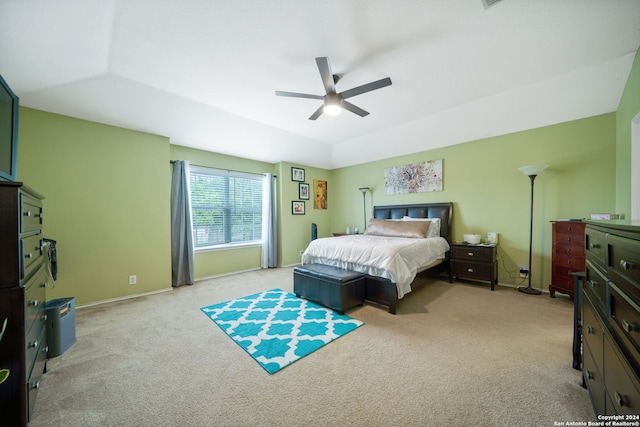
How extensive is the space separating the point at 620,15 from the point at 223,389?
4237 mm

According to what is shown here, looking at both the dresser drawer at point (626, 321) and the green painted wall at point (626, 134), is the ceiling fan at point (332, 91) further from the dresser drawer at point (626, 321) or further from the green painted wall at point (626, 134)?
the green painted wall at point (626, 134)

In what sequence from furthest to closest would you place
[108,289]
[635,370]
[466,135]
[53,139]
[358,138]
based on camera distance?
[358,138] < [466,135] < [108,289] < [53,139] < [635,370]

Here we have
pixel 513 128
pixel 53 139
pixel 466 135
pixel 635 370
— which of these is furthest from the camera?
pixel 466 135

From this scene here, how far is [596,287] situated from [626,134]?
260 centimetres

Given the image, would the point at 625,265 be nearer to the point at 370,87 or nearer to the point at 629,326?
the point at 629,326

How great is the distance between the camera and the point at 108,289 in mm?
3285

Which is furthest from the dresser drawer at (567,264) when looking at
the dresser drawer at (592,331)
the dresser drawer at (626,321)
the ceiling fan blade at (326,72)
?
the ceiling fan blade at (326,72)

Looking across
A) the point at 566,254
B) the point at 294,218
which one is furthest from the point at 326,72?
the point at 294,218

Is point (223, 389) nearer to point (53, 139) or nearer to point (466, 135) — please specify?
point (53, 139)

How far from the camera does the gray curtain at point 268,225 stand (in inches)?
210

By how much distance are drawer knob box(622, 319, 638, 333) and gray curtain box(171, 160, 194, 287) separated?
4.75 meters

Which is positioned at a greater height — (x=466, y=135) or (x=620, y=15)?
(x=620, y=15)

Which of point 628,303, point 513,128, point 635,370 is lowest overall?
point 635,370

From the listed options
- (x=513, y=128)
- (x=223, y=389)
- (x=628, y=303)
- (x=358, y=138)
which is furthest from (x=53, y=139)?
(x=513, y=128)
